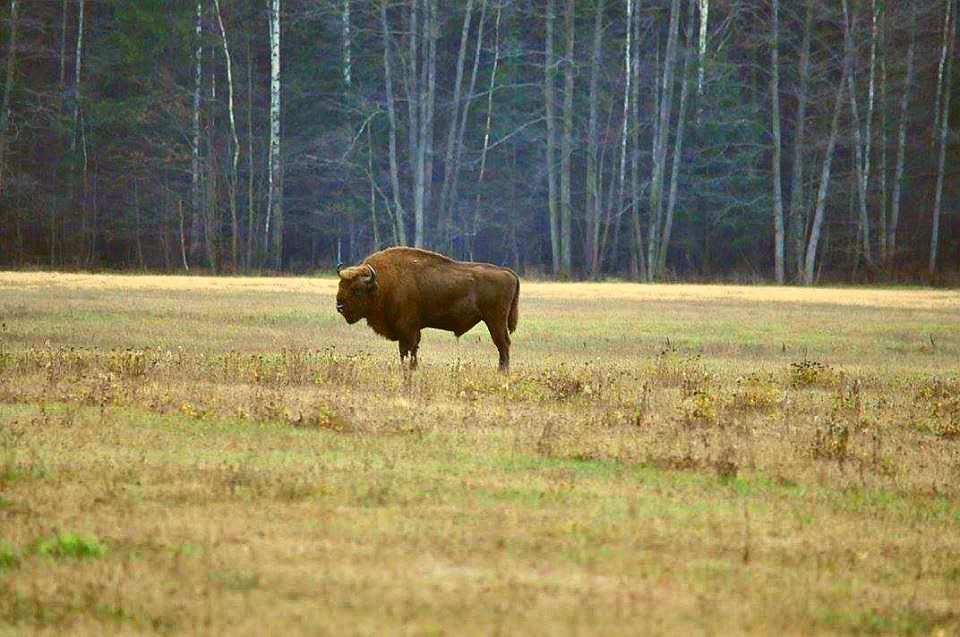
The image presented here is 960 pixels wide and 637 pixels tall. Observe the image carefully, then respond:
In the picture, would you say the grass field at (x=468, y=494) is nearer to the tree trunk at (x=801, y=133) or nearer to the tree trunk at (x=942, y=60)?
the tree trunk at (x=801, y=133)

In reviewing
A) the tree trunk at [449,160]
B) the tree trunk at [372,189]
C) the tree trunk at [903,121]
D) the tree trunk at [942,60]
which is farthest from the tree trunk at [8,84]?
the tree trunk at [942,60]

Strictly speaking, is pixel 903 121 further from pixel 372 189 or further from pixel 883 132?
pixel 372 189

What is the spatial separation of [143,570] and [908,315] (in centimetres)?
2719

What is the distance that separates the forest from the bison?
2916cm

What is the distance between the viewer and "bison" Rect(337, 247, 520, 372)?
19125 mm

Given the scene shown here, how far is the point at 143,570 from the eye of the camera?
7.87 metres

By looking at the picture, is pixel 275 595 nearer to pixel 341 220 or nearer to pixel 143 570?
pixel 143 570

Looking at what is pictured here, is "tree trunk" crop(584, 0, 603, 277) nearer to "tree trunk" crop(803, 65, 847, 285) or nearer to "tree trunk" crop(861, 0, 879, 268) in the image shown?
"tree trunk" crop(803, 65, 847, 285)

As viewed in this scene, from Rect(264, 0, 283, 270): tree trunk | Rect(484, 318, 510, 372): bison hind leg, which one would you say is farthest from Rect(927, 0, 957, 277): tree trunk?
Rect(484, 318, 510, 372): bison hind leg

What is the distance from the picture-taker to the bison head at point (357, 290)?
748 inches

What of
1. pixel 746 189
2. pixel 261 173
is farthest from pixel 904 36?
pixel 261 173

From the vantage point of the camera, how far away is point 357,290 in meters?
19.0

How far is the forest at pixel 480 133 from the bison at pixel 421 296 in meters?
29.2

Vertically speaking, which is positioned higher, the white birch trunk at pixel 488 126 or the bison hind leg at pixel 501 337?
the white birch trunk at pixel 488 126
